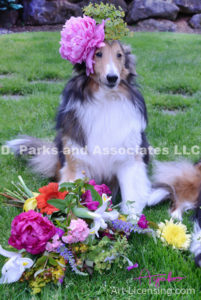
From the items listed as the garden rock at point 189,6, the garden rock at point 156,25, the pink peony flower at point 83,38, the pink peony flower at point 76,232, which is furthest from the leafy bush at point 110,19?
the garden rock at point 189,6

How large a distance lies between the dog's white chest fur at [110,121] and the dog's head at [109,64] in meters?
0.16

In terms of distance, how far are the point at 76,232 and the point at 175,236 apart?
0.66 metres

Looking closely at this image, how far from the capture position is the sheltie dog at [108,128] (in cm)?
246

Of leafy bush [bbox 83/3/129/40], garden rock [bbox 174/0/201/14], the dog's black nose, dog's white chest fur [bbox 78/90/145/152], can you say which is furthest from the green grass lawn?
garden rock [bbox 174/0/201/14]

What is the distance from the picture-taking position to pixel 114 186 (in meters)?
→ 2.92

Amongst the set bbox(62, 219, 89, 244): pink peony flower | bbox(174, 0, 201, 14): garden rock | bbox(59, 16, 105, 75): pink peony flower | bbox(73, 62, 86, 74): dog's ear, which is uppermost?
bbox(59, 16, 105, 75): pink peony flower

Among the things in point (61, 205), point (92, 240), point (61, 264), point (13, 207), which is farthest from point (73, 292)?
point (13, 207)

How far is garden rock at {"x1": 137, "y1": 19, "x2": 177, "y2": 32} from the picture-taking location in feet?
39.7

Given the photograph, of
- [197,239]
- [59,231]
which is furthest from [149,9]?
[59,231]

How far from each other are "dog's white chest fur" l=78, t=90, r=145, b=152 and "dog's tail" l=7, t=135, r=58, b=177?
1.92 ft

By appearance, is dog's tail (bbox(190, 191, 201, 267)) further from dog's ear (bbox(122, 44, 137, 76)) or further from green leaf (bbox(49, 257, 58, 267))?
dog's ear (bbox(122, 44, 137, 76))

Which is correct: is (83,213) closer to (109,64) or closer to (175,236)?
(175,236)

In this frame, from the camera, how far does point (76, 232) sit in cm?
186

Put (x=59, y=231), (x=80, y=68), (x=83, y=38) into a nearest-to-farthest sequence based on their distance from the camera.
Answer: (x=59, y=231) < (x=83, y=38) < (x=80, y=68)
